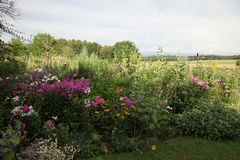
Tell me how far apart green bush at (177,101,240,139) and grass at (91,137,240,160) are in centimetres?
20

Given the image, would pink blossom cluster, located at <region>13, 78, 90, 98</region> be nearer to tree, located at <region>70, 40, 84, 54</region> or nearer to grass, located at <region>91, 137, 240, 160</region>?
grass, located at <region>91, 137, 240, 160</region>

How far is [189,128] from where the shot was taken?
584 cm

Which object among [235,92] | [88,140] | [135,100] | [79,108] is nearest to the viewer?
[88,140]

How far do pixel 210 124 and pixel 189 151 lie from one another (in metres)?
1.03

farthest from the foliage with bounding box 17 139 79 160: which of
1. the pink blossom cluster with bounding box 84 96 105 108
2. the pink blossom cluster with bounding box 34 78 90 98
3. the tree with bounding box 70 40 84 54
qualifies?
the tree with bounding box 70 40 84 54

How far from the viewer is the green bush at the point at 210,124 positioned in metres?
5.75

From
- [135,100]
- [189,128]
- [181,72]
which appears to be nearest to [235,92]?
[181,72]

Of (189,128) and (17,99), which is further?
(189,128)

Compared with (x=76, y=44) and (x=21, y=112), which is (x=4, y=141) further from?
(x=76, y=44)

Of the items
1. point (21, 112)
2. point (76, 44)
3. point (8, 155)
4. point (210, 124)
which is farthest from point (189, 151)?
point (76, 44)

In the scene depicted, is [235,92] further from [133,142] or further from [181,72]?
[133,142]

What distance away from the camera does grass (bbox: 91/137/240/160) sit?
15.2 feet

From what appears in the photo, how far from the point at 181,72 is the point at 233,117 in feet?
9.32

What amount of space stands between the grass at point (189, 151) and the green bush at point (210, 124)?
0.20m
